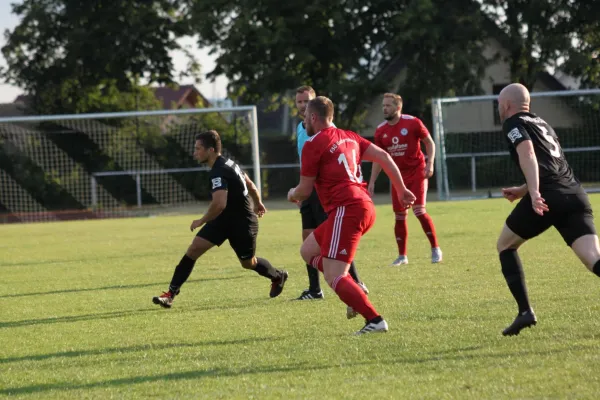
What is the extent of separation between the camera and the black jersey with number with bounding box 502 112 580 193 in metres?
6.58

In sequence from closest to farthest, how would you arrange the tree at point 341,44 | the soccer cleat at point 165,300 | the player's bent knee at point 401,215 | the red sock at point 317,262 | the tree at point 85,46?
the red sock at point 317,262
the soccer cleat at point 165,300
the player's bent knee at point 401,215
the tree at point 341,44
the tree at point 85,46

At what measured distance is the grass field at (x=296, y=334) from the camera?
5.50 m

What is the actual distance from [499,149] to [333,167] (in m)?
24.7

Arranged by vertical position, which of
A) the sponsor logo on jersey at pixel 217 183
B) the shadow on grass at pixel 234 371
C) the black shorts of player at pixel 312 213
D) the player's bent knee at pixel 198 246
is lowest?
the shadow on grass at pixel 234 371

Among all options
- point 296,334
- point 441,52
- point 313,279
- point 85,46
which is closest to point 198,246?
point 313,279

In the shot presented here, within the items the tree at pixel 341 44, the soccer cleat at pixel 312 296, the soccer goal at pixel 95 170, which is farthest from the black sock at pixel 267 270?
the tree at pixel 341 44

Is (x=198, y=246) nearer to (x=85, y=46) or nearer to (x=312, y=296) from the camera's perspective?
(x=312, y=296)

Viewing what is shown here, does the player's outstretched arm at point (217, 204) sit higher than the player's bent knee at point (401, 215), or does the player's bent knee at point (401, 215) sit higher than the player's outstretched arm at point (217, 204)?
the player's outstretched arm at point (217, 204)

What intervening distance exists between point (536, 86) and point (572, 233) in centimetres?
3534

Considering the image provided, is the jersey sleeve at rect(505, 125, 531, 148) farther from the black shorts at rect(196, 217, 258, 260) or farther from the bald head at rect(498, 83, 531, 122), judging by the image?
the black shorts at rect(196, 217, 258, 260)

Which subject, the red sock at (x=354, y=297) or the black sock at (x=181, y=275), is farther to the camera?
the black sock at (x=181, y=275)

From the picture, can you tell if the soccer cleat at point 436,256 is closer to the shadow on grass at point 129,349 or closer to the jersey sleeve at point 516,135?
the shadow on grass at point 129,349

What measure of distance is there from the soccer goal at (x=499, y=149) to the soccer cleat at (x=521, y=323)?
67.2 feet

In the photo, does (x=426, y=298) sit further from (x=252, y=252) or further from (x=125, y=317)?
(x=125, y=317)
